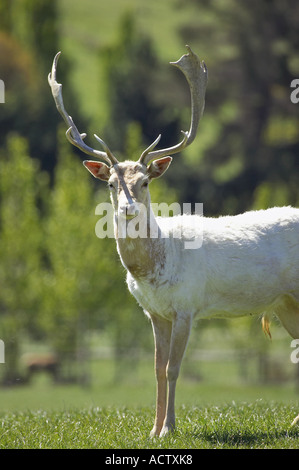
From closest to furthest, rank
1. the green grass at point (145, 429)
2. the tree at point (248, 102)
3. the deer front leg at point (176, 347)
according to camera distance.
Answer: the green grass at point (145, 429) → the deer front leg at point (176, 347) → the tree at point (248, 102)

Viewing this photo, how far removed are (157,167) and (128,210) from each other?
920 mm

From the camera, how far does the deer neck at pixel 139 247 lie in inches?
318

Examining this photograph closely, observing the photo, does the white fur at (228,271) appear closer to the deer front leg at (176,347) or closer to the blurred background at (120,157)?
the deer front leg at (176,347)

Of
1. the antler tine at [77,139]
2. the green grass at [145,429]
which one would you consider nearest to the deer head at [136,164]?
the antler tine at [77,139]

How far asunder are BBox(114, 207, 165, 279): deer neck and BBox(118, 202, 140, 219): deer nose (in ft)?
1.21

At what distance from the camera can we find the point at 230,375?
3738 centimetres

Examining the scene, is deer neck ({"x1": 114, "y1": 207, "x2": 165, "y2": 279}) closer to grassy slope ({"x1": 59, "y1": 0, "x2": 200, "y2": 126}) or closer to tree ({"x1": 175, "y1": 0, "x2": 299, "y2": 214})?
tree ({"x1": 175, "y1": 0, "x2": 299, "y2": 214})

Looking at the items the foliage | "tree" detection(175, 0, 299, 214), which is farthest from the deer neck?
the foliage

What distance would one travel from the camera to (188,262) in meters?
8.30

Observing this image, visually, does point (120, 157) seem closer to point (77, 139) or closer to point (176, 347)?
point (77, 139)

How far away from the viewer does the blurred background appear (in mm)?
30375
